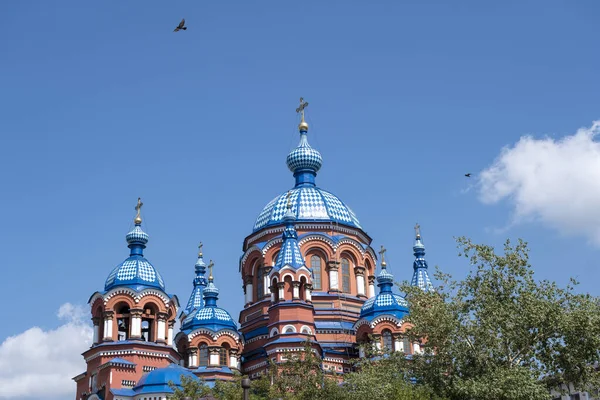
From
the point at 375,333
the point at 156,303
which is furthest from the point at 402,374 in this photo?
the point at 156,303

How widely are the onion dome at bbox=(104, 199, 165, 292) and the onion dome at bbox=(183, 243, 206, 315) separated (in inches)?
221

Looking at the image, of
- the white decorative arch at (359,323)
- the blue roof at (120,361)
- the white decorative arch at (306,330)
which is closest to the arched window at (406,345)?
the white decorative arch at (359,323)

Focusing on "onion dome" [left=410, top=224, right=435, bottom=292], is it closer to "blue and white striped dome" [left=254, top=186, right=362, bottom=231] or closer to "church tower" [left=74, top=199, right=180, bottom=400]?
"blue and white striped dome" [left=254, top=186, right=362, bottom=231]

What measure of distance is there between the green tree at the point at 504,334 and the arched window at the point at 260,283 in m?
14.6

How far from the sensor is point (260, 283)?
128ft

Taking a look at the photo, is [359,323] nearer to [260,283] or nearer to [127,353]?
[260,283]

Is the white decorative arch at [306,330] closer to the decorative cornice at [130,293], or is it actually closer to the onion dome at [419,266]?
the decorative cornice at [130,293]

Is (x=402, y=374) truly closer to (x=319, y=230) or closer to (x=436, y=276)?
(x=436, y=276)

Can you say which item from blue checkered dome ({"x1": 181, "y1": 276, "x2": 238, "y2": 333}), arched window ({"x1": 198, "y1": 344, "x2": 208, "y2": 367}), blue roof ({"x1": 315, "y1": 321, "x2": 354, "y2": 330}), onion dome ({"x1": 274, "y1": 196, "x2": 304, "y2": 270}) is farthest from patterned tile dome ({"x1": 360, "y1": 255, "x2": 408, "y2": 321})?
arched window ({"x1": 198, "y1": 344, "x2": 208, "y2": 367})

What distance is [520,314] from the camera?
23.5 meters

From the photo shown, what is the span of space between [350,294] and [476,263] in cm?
1449

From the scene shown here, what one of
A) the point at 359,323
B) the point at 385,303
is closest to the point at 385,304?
the point at 385,303

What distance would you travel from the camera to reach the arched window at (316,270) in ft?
124

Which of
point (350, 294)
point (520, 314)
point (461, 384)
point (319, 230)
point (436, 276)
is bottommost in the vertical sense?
point (461, 384)
